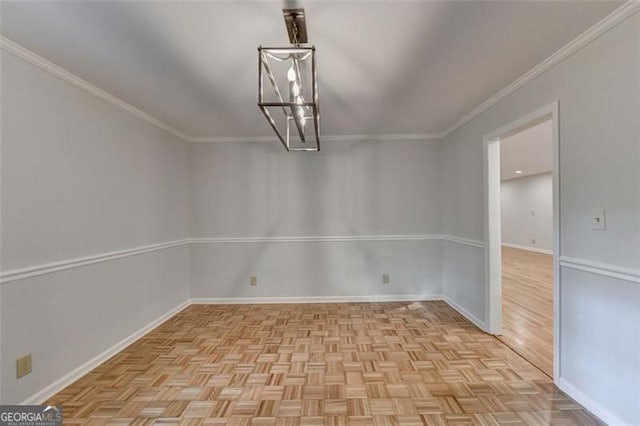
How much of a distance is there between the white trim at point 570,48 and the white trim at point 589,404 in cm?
215

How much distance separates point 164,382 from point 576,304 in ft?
9.41

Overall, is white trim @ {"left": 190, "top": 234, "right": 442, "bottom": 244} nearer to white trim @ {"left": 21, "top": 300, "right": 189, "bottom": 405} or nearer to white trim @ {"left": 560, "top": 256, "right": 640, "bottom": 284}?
white trim @ {"left": 21, "top": 300, "right": 189, "bottom": 405}

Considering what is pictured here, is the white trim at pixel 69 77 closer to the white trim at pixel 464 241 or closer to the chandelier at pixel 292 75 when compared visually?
the chandelier at pixel 292 75

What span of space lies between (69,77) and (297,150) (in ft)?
5.76

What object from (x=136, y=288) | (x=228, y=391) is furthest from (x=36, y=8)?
(x=228, y=391)

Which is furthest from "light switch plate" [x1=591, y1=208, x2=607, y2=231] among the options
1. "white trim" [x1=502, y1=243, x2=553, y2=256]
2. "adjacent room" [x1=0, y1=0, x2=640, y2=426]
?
"white trim" [x1=502, y1=243, x2=553, y2=256]

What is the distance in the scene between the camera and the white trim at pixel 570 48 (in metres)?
1.45

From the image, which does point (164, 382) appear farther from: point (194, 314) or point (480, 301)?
point (480, 301)

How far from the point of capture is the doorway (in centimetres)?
211

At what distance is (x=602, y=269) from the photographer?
5.32 feet

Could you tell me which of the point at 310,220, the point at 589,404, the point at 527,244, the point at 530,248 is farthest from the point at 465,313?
the point at 527,244

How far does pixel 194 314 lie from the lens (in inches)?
135
